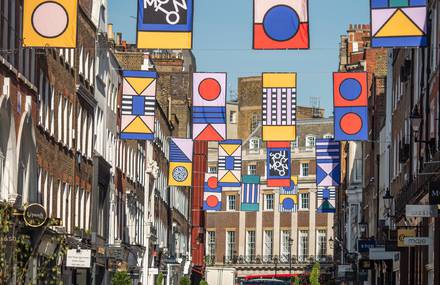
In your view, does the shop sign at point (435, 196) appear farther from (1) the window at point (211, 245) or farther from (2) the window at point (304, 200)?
(1) the window at point (211, 245)

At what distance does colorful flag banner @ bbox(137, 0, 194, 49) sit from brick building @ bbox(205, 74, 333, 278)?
101 m

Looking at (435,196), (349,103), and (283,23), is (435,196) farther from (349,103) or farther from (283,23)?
(349,103)

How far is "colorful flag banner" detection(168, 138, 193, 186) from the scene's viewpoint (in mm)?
61156

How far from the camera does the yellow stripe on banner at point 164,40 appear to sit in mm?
32125

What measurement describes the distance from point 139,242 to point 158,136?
988cm

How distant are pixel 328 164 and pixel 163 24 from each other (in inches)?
1154

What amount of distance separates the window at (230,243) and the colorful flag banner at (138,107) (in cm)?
9508

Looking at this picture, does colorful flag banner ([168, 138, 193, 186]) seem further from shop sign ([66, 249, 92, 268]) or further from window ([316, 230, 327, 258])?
window ([316, 230, 327, 258])

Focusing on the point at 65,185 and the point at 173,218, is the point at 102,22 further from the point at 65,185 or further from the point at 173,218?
the point at 173,218

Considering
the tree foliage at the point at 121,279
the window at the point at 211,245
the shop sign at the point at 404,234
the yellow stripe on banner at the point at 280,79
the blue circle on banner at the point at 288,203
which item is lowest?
the tree foliage at the point at 121,279

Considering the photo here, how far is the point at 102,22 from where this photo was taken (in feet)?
184

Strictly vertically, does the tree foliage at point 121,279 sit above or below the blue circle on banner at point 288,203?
below

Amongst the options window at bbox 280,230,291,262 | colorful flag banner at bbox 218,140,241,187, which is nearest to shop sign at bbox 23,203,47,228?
colorful flag banner at bbox 218,140,241,187

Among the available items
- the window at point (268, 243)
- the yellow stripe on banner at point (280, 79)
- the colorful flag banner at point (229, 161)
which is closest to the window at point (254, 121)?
the window at point (268, 243)
